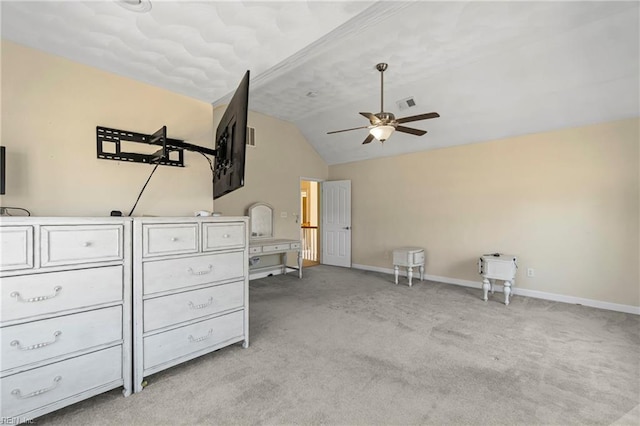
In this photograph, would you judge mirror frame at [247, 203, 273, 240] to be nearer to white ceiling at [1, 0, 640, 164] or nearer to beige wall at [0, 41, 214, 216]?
white ceiling at [1, 0, 640, 164]

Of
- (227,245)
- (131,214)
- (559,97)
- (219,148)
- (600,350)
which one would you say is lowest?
(600,350)

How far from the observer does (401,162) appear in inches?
232

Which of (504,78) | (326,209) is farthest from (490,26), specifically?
(326,209)

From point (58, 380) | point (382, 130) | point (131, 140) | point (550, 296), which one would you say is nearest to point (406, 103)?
point (382, 130)

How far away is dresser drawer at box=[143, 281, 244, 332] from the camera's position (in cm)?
205

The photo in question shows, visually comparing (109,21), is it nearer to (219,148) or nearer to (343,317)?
(219,148)

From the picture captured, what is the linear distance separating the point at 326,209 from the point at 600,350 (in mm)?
5224

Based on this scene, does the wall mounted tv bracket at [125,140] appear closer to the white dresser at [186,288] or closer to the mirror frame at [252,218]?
the white dresser at [186,288]

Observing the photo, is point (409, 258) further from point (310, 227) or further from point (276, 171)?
point (310, 227)

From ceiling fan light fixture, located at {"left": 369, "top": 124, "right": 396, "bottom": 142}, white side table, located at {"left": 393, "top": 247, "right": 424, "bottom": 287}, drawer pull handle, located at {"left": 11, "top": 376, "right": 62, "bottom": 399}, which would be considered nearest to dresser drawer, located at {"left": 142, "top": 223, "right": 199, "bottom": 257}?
drawer pull handle, located at {"left": 11, "top": 376, "right": 62, "bottom": 399}

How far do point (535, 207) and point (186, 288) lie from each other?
4.82m

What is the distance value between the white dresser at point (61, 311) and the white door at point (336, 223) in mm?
5181

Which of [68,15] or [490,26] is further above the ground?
[490,26]

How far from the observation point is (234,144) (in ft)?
6.28
